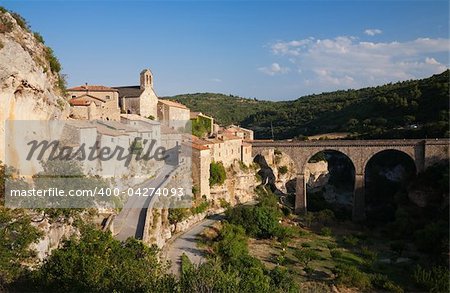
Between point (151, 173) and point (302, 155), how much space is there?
22.9 metres

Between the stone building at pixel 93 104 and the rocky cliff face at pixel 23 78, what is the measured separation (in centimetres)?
874

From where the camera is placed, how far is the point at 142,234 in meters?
24.8

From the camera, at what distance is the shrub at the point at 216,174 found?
145 feet

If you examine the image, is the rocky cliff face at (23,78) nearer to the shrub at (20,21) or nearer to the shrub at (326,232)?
the shrub at (20,21)

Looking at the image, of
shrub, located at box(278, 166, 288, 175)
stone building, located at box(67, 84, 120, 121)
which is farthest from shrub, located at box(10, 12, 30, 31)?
shrub, located at box(278, 166, 288, 175)

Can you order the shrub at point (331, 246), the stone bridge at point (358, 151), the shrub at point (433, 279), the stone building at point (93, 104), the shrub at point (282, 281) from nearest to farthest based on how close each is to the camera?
the shrub at point (282, 281)
the shrub at point (433, 279)
the stone building at point (93, 104)
the shrub at point (331, 246)
the stone bridge at point (358, 151)

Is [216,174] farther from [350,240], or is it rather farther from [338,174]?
[338,174]

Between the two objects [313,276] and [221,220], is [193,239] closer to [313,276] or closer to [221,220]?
[221,220]

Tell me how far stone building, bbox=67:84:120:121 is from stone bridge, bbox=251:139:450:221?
1976 cm

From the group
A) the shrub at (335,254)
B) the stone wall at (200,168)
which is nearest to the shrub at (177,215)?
the stone wall at (200,168)

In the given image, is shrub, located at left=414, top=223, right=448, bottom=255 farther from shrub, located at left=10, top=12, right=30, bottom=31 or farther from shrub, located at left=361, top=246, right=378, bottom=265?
shrub, located at left=10, top=12, right=30, bottom=31

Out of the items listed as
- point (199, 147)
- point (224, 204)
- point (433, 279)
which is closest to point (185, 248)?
point (199, 147)

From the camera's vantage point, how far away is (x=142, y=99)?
55.4 metres

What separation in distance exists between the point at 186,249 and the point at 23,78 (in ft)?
56.9
